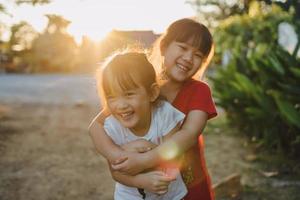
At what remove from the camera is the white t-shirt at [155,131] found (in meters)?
2.04

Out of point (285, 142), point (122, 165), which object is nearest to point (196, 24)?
point (122, 165)

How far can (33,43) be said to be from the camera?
29.4 meters

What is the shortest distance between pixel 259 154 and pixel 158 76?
430cm

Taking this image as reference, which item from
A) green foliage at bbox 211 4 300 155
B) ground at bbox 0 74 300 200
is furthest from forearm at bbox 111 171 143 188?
green foliage at bbox 211 4 300 155

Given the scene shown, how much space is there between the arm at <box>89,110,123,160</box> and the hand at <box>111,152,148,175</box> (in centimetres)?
2

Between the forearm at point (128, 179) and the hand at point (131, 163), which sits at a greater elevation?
the hand at point (131, 163)

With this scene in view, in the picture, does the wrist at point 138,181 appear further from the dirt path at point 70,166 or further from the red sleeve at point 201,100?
the dirt path at point 70,166

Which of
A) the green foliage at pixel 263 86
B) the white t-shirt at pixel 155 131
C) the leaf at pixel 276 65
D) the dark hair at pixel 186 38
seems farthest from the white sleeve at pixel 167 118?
the leaf at pixel 276 65

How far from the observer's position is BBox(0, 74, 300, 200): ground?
4652 millimetres

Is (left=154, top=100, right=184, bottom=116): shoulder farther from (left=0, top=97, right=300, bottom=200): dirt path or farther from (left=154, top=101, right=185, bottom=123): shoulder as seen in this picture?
(left=0, top=97, right=300, bottom=200): dirt path

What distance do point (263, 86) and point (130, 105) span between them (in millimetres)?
4349

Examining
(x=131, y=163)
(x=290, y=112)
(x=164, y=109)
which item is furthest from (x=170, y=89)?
(x=290, y=112)

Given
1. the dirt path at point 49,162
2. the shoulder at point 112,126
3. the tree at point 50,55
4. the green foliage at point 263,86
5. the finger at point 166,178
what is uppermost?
the shoulder at point 112,126

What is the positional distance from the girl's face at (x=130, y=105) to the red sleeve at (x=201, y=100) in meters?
0.23
